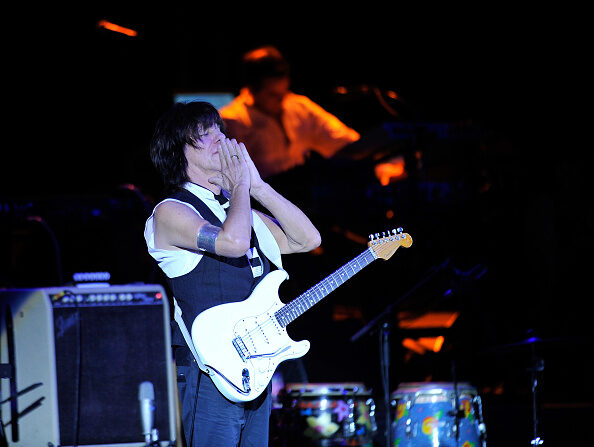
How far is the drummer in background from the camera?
632 cm

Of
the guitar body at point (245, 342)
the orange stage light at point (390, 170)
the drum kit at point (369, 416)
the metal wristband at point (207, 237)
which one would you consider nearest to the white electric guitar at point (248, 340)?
the guitar body at point (245, 342)

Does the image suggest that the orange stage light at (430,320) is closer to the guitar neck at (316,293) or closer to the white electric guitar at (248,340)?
the guitar neck at (316,293)

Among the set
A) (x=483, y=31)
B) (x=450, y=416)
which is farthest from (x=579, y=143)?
(x=450, y=416)

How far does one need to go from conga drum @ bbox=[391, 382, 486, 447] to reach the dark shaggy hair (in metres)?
1.98

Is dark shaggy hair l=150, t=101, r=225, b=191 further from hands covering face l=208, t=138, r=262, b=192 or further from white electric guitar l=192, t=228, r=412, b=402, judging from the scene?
white electric guitar l=192, t=228, r=412, b=402

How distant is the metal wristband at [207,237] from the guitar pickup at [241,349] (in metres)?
0.38

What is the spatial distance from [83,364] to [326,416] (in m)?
1.39

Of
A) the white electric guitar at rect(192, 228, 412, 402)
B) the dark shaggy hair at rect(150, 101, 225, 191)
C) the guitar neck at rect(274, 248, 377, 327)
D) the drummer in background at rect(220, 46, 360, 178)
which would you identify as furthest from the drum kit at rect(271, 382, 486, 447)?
the drummer in background at rect(220, 46, 360, 178)

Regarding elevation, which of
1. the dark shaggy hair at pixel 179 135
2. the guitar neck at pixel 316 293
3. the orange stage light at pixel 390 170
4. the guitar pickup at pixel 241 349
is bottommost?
the guitar pickup at pixel 241 349

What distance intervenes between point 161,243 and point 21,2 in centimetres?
415

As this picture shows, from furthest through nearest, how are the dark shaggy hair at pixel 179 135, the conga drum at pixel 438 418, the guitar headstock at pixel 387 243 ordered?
1. the conga drum at pixel 438 418
2. the guitar headstock at pixel 387 243
3. the dark shaggy hair at pixel 179 135

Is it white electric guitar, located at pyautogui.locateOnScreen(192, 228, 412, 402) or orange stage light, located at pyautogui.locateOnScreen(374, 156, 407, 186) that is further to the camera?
orange stage light, located at pyautogui.locateOnScreen(374, 156, 407, 186)

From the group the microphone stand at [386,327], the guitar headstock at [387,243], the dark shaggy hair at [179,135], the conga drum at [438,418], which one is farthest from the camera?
the microphone stand at [386,327]

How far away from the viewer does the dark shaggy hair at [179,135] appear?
3.49m
